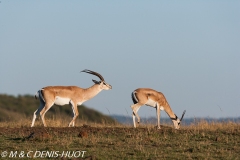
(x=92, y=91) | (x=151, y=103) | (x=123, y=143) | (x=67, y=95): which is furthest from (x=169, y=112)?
(x=123, y=143)

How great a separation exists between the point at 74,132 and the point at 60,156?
3.54 metres

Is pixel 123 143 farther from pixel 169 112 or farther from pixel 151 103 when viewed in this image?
pixel 169 112

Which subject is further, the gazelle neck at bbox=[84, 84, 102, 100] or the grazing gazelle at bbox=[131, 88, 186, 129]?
the gazelle neck at bbox=[84, 84, 102, 100]

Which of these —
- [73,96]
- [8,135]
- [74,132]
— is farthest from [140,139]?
[73,96]

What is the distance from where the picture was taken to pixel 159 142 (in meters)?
13.5

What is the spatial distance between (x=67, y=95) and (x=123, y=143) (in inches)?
222

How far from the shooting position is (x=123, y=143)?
13.3m

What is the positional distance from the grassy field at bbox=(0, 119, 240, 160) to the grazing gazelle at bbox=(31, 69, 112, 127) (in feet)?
7.52

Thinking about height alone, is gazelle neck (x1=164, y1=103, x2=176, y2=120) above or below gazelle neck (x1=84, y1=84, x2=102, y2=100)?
below

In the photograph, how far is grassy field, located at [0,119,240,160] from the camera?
11.8 metres

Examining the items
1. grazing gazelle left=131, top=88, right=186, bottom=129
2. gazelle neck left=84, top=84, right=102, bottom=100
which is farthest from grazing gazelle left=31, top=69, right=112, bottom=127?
grazing gazelle left=131, top=88, right=186, bottom=129

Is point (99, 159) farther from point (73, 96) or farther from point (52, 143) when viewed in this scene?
point (73, 96)

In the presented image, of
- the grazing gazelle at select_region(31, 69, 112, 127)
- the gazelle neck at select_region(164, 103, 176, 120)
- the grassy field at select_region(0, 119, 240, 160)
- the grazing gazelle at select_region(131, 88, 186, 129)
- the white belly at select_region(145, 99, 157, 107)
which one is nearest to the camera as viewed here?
the grassy field at select_region(0, 119, 240, 160)

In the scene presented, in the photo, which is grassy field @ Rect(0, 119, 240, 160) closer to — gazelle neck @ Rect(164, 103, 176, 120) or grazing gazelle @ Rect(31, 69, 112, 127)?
grazing gazelle @ Rect(31, 69, 112, 127)
